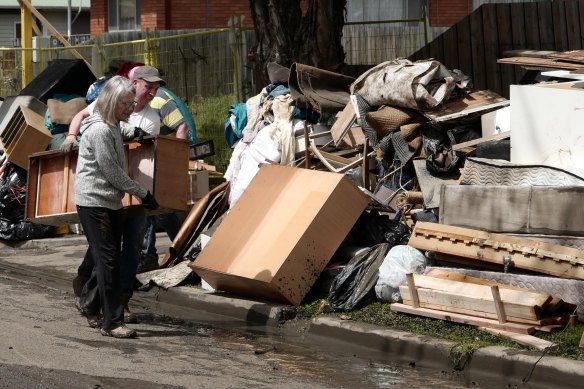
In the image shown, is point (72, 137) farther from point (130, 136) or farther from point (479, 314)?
point (479, 314)

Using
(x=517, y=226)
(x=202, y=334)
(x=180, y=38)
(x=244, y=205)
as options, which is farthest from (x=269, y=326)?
(x=180, y=38)

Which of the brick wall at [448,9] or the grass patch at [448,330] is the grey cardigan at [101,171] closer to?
the grass patch at [448,330]

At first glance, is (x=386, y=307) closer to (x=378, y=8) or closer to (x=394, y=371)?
(x=394, y=371)

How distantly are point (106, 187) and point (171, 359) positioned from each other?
1457mm

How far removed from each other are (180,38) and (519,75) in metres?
5.83

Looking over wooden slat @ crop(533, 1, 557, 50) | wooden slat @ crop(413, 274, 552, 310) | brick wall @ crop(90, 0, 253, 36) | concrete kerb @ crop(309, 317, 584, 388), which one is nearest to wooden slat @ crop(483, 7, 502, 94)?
wooden slat @ crop(533, 1, 557, 50)

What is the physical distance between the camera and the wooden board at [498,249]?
26.4 feet

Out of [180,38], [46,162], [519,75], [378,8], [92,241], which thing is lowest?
[92,241]

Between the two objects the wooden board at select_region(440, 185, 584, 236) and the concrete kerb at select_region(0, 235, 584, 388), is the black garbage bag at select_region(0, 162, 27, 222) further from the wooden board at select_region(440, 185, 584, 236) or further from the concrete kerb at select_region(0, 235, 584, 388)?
the wooden board at select_region(440, 185, 584, 236)

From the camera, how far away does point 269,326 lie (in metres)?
9.12

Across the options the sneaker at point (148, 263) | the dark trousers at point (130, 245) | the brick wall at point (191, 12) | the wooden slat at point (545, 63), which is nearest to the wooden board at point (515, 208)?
the wooden slat at point (545, 63)

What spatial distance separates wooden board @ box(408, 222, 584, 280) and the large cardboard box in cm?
74

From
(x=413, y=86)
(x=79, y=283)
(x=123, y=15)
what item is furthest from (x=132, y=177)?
(x=123, y=15)

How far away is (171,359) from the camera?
769cm
